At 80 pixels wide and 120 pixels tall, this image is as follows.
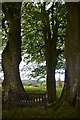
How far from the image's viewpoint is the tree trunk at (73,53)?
866 centimetres

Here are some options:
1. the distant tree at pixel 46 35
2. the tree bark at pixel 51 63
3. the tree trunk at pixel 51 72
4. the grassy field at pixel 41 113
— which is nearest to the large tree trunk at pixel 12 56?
the distant tree at pixel 46 35

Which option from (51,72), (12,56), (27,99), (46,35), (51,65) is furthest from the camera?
(46,35)

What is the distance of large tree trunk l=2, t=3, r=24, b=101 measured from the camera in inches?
424

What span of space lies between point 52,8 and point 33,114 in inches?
357

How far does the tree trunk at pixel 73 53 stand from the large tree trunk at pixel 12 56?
3624mm

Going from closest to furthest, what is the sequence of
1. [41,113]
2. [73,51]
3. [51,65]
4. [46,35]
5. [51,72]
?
[41,113], [73,51], [51,72], [51,65], [46,35]

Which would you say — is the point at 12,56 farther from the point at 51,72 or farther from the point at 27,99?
the point at 51,72

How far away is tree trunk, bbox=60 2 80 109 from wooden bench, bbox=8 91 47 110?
1.53m

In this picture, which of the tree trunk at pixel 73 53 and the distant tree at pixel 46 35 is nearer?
the tree trunk at pixel 73 53

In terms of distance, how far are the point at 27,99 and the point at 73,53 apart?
3776 millimetres

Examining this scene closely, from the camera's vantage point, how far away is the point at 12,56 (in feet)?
36.3

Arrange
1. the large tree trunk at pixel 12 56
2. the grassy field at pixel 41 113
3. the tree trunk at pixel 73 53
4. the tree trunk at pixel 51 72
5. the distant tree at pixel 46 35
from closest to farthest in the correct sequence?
the grassy field at pixel 41 113
the tree trunk at pixel 73 53
the large tree trunk at pixel 12 56
the distant tree at pixel 46 35
the tree trunk at pixel 51 72

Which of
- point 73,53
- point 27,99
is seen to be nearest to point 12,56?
point 27,99

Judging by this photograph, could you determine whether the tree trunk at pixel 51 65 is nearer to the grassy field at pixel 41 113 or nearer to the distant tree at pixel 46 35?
the distant tree at pixel 46 35
